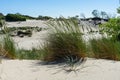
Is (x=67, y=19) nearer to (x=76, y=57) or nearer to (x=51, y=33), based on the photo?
(x=51, y=33)

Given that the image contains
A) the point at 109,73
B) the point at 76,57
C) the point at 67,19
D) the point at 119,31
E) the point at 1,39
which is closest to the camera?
the point at 109,73

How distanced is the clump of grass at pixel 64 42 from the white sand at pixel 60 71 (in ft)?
1.06

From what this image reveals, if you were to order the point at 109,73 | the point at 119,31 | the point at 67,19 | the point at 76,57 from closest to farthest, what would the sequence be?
the point at 109,73, the point at 76,57, the point at 67,19, the point at 119,31

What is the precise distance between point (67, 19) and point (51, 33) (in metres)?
0.50

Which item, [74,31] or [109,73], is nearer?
[109,73]

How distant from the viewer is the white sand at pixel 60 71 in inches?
252

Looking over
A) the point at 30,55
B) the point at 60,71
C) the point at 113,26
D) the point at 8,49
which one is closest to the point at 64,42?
the point at 60,71

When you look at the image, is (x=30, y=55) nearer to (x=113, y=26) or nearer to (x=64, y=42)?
(x=64, y=42)

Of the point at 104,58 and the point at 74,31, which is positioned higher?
the point at 74,31

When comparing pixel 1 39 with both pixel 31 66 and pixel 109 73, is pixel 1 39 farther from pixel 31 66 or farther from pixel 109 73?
pixel 109 73

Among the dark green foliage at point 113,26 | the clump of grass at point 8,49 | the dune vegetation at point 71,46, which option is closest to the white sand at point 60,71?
the dune vegetation at point 71,46

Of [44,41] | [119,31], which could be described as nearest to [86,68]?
[44,41]

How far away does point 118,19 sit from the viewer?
14672mm

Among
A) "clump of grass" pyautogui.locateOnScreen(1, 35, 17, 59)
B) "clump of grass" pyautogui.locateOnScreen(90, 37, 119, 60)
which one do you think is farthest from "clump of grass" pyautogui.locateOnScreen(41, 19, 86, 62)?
"clump of grass" pyautogui.locateOnScreen(1, 35, 17, 59)
